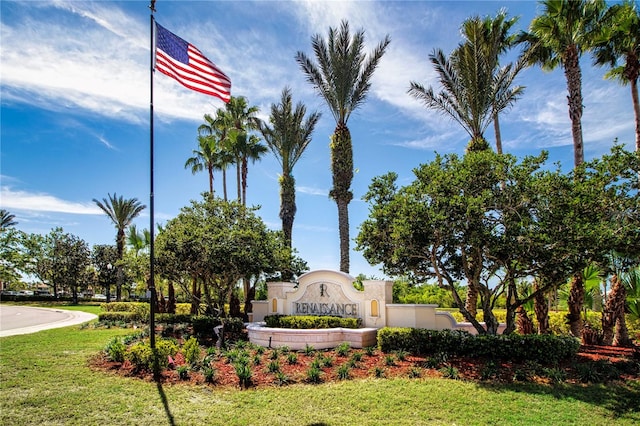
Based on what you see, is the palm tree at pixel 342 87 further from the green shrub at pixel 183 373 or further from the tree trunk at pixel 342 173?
the green shrub at pixel 183 373

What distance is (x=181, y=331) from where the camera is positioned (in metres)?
19.2

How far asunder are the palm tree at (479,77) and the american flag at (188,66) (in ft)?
35.7

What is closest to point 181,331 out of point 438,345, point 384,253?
point 384,253

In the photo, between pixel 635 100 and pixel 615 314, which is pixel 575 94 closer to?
pixel 635 100

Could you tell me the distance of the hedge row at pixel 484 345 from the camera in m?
11.5

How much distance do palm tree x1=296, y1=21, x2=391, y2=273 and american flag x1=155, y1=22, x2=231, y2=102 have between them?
32.6 feet

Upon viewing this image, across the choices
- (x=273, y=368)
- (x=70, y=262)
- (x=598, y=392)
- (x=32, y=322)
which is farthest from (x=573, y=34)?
(x=70, y=262)

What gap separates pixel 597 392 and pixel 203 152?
26249mm

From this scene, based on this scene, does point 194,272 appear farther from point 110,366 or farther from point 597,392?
point 597,392

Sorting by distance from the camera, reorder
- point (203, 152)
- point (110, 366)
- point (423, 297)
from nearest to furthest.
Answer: point (110, 366)
point (423, 297)
point (203, 152)

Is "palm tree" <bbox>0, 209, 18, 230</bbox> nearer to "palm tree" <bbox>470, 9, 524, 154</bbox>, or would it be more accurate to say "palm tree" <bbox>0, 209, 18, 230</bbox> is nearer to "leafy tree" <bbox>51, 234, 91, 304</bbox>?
"leafy tree" <bbox>51, 234, 91, 304</bbox>

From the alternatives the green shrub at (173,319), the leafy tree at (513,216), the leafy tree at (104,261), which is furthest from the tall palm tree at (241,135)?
the leafy tree at (104,261)

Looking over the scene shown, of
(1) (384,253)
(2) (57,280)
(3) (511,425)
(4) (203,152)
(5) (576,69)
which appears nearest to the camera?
(3) (511,425)

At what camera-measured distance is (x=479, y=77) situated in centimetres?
1784
